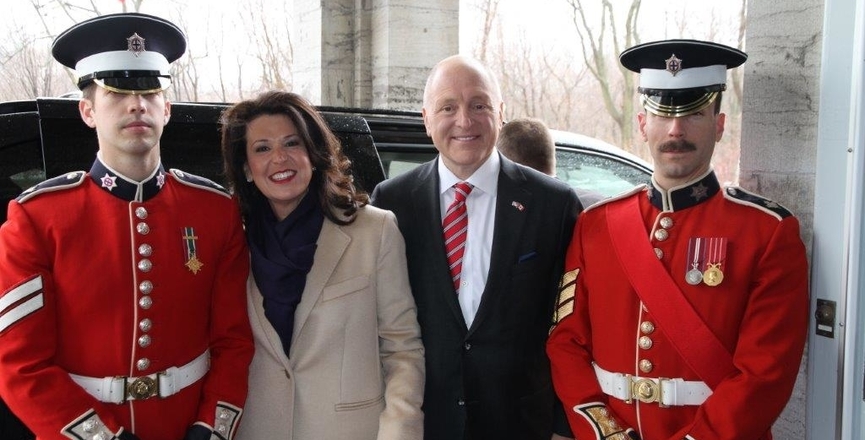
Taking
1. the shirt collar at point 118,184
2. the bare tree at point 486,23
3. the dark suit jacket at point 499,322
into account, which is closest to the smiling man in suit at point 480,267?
the dark suit jacket at point 499,322

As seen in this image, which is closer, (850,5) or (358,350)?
(850,5)

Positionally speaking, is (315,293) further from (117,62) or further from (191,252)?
(117,62)

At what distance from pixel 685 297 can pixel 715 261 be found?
4.4 inches

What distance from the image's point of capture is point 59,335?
196cm

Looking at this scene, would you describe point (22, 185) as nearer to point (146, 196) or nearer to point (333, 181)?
point (146, 196)

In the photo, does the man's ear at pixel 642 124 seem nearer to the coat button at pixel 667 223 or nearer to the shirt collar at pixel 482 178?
the coat button at pixel 667 223

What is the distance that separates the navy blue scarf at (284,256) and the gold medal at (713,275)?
1.01 m

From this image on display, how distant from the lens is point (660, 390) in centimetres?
200

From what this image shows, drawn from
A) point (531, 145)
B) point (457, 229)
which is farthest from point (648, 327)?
point (531, 145)

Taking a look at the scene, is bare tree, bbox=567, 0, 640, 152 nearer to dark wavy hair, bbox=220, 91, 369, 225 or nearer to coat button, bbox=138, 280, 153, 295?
dark wavy hair, bbox=220, 91, 369, 225

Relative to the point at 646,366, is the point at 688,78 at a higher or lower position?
higher

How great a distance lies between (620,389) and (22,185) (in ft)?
6.11

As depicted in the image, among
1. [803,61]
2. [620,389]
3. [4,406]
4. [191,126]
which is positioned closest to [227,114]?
[191,126]

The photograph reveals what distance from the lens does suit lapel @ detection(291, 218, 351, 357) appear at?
7.22 feet
